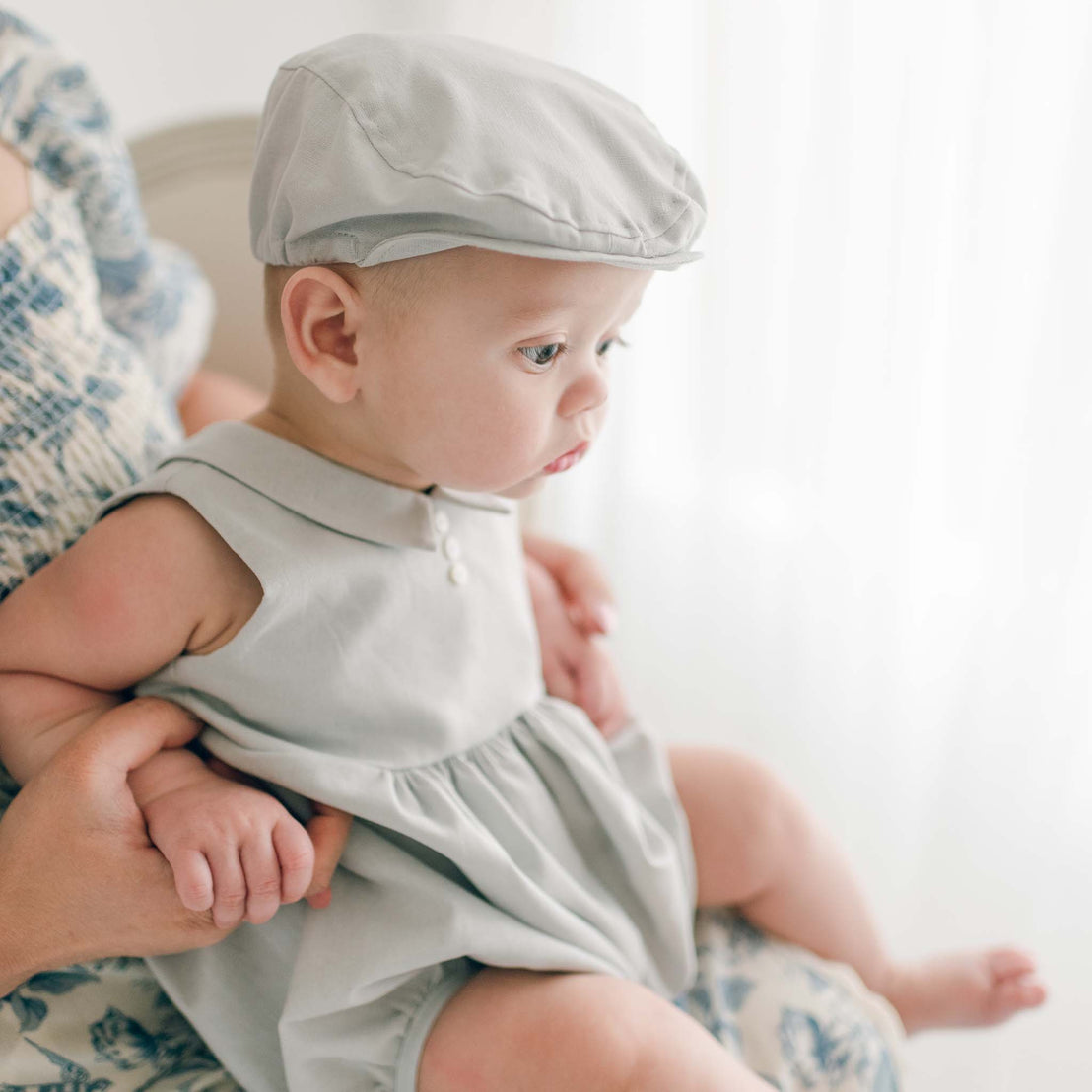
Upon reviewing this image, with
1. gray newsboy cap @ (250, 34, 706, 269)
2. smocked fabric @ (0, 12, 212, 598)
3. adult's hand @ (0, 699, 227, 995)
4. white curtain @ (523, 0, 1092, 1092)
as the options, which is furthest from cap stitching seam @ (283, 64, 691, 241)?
white curtain @ (523, 0, 1092, 1092)

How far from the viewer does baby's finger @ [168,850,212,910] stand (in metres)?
0.67

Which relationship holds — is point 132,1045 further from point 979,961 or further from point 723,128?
point 723,128

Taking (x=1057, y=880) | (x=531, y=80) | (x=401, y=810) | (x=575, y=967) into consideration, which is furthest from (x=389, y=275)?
(x=1057, y=880)

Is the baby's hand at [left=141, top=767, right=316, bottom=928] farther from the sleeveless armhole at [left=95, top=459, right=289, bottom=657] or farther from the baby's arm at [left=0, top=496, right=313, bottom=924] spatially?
the sleeveless armhole at [left=95, top=459, right=289, bottom=657]

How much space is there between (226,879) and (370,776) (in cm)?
13

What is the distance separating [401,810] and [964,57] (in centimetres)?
111

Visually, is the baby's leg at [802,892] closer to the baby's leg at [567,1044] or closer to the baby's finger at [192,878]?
the baby's leg at [567,1044]

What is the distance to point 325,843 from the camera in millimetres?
753

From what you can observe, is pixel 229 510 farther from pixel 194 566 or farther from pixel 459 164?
pixel 459 164

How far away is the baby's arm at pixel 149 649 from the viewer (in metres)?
0.70

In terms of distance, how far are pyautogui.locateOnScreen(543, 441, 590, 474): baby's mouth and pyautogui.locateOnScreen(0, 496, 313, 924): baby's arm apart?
236mm

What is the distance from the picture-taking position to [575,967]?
791mm

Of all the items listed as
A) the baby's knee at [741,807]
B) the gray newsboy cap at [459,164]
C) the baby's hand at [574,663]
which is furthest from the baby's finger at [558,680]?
the gray newsboy cap at [459,164]

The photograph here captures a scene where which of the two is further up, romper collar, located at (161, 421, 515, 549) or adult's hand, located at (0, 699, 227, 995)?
romper collar, located at (161, 421, 515, 549)
